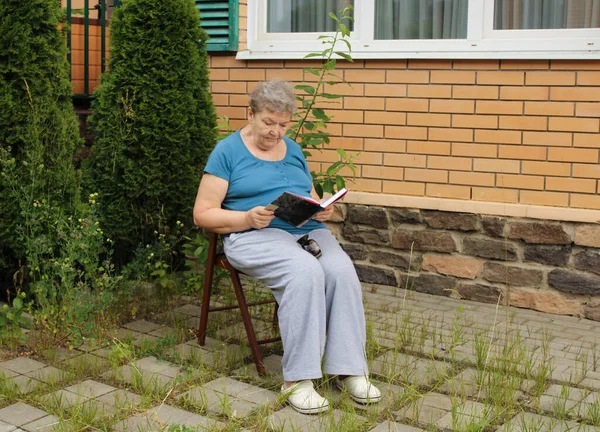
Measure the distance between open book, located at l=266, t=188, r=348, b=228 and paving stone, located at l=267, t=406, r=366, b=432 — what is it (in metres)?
0.81

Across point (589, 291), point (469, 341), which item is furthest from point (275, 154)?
point (589, 291)

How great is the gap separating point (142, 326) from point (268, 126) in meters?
1.47

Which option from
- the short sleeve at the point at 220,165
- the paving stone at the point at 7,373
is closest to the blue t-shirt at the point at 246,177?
the short sleeve at the point at 220,165

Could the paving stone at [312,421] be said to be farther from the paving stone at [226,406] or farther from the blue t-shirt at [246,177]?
the blue t-shirt at [246,177]

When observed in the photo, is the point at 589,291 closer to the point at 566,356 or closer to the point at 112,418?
the point at 566,356

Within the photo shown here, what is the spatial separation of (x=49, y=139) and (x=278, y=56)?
1.75 meters

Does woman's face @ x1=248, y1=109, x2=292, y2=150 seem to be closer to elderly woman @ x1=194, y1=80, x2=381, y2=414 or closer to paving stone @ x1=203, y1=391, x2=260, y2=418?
elderly woman @ x1=194, y1=80, x2=381, y2=414

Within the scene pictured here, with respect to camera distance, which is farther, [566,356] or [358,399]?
[566,356]

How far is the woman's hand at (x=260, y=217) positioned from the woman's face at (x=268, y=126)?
393 mm

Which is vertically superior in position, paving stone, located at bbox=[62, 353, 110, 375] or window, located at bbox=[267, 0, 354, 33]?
window, located at bbox=[267, 0, 354, 33]

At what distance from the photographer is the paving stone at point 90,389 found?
3.78 meters

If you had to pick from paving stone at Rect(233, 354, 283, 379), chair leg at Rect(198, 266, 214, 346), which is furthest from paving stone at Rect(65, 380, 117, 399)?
→ chair leg at Rect(198, 266, 214, 346)

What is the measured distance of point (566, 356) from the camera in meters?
4.44

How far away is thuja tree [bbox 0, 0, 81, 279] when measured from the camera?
4.83 m
